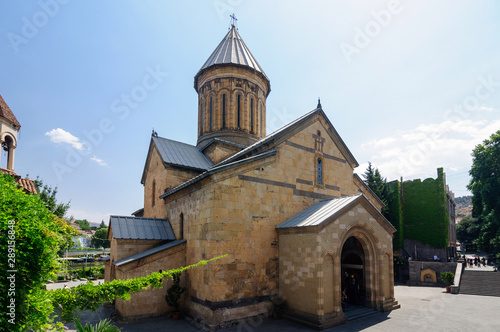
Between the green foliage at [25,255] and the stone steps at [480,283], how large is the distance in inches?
789

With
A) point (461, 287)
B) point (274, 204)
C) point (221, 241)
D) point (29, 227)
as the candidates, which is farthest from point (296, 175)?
point (461, 287)

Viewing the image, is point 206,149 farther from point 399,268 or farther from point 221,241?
point 399,268

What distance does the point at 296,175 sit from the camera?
1198cm

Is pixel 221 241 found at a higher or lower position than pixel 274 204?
lower

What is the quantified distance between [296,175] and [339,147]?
3451 millimetres

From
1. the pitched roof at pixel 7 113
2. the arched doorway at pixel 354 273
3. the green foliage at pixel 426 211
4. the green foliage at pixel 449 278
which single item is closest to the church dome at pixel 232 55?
the pitched roof at pixel 7 113

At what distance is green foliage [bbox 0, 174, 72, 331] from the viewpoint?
3148 millimetres

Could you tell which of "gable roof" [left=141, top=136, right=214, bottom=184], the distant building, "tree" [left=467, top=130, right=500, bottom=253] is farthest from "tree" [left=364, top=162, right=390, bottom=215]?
the distant building

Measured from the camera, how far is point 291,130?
39.4 feet

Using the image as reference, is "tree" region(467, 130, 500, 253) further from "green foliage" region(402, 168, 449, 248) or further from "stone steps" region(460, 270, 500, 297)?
"stone steps" region(460, 270, 500, 297)

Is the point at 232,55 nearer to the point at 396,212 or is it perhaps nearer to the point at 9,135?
the point at 9,135

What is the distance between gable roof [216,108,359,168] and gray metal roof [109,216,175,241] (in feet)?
14.8

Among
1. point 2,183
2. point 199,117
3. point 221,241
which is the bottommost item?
point 221,241

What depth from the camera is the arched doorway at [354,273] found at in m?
11.9
